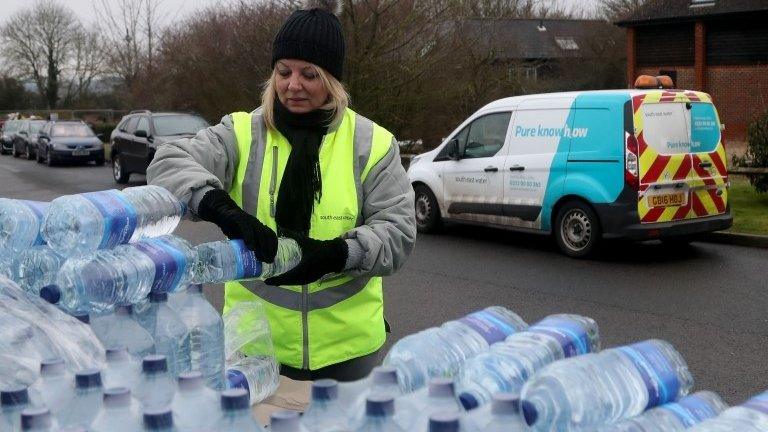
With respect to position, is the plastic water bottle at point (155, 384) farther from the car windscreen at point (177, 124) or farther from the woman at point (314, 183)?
the car windscreen at point (177, 124)

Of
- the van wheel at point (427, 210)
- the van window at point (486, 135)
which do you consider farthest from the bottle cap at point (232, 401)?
the van wheel at point (427, 210)

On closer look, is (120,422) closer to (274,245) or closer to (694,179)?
(274,245)

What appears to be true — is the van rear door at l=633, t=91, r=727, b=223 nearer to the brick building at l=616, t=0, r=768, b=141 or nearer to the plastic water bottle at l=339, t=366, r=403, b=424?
the plastic water bottle at l=339, t=366, r=403, b=424

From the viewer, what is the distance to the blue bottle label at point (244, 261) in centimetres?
254

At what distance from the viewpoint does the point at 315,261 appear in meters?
2.68

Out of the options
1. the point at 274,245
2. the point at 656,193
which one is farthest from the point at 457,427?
the point at 656,193

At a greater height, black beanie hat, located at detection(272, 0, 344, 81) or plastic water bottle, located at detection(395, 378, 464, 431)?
black beanie hat, located at detection(272, 0, 344, 81)

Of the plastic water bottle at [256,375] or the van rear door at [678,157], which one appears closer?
the plastic water bottle at [256,375]

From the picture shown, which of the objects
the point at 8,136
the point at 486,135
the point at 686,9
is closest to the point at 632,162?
the point at 486,135

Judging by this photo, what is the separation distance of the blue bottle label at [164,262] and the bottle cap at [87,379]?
41 centimetres

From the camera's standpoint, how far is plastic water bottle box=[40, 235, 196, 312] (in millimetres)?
2334

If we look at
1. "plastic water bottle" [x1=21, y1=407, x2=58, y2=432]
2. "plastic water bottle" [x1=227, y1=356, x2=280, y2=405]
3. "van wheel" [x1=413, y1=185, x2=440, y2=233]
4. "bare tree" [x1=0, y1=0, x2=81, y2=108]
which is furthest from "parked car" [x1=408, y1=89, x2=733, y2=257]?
"bare tree" [x1=0, y1=0, x2=81, y2=108]

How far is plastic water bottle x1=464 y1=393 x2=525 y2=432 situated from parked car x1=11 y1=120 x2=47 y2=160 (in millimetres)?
38970

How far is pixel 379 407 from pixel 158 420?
1.39 ft
